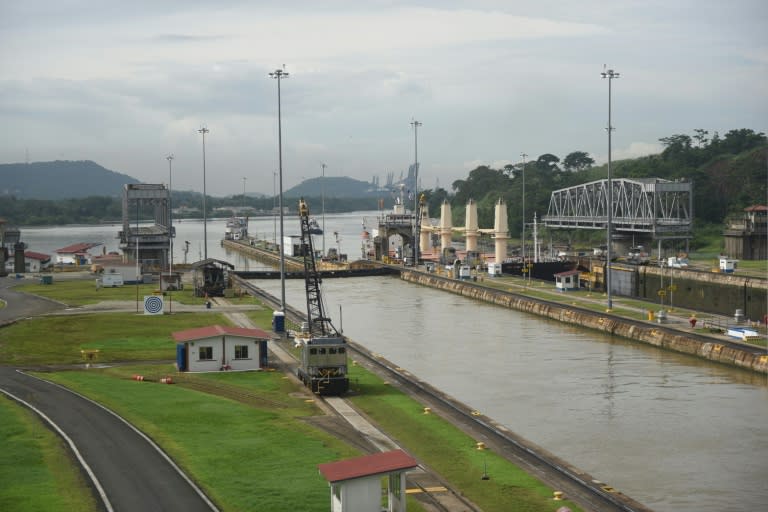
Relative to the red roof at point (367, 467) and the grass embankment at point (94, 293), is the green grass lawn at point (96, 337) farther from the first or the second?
the red roof at point (367, 467)

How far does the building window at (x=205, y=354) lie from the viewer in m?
45.4

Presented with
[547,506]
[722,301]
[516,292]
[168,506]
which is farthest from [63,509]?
[516,292]

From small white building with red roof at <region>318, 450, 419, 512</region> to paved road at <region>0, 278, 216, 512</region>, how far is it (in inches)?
145

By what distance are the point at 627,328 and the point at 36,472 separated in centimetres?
4349

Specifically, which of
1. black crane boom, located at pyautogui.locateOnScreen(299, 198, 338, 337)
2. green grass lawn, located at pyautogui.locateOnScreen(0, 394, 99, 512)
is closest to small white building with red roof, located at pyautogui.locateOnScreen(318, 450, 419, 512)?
green grass lawn, located at pyautogui.locateOnScreen(0, 394, 99, 512)

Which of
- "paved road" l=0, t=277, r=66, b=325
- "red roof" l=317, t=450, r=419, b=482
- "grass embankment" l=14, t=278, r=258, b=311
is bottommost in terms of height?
"paved road" l=0, t=277, r=66, b=325

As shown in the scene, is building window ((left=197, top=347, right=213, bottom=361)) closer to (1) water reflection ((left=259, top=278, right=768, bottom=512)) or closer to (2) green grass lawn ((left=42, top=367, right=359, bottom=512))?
(2) green grass lawn ((left=42, top=367, right=359, bottom=512))

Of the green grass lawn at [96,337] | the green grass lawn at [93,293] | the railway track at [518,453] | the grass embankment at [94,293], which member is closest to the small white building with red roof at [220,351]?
→ the green grass lawn at [96,337]

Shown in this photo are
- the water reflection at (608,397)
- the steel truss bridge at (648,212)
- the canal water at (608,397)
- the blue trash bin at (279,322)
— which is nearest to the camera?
the canal water at (608,397)

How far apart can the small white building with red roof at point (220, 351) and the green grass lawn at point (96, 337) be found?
4570 mm

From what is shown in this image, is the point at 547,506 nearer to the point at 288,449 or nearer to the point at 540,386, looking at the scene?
the point at 288,449

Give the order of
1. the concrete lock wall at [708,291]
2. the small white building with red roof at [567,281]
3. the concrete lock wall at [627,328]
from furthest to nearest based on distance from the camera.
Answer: the small white building with red roof at [567,281]
the concrete lock wall at [708,291]
the concrete lock wall at [627,328]

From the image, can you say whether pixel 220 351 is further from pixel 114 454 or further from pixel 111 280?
pixel 111 280

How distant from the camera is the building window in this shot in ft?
149
